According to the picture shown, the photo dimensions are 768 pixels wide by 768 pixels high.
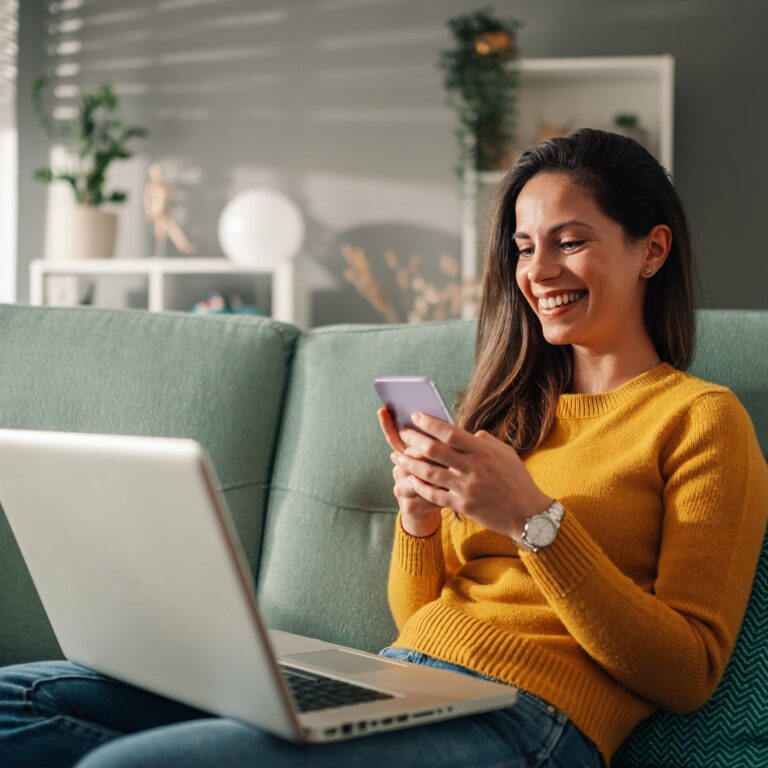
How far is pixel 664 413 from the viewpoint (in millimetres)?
1328

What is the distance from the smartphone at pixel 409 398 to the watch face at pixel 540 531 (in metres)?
0.13

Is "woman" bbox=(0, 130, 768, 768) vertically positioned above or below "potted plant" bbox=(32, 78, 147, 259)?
below

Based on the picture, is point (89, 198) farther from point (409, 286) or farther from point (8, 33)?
point (409, 286)

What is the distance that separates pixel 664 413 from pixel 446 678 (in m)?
0.42

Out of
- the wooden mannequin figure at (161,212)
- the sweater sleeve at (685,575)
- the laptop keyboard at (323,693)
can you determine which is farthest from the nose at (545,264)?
the wooden mannequin figure at (161,212)

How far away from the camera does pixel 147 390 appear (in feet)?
5.77

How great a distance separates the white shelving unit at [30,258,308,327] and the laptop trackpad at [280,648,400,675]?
2.62m

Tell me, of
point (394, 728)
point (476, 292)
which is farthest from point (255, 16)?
point (394, 728)

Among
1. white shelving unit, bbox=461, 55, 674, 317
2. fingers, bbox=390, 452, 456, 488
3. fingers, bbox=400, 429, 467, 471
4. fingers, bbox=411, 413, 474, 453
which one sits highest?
white shelving unit, bbox=461, 55, 674, 317

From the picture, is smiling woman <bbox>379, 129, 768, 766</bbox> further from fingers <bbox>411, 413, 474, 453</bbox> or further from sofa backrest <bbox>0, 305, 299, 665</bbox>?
sofa backrest <bbox>0, 305, 299, 665</bbox>

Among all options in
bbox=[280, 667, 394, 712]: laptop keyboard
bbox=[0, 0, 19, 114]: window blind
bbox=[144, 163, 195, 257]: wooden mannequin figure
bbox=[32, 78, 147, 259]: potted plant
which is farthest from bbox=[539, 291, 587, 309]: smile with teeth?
bbox=[0, 0, 19, 114]: window blind

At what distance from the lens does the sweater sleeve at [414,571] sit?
1.42m

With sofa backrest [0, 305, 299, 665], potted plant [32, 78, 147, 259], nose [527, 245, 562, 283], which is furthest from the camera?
potted plant [32, 78, 147, 259]

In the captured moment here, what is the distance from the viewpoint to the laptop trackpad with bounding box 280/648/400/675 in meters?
1.17
